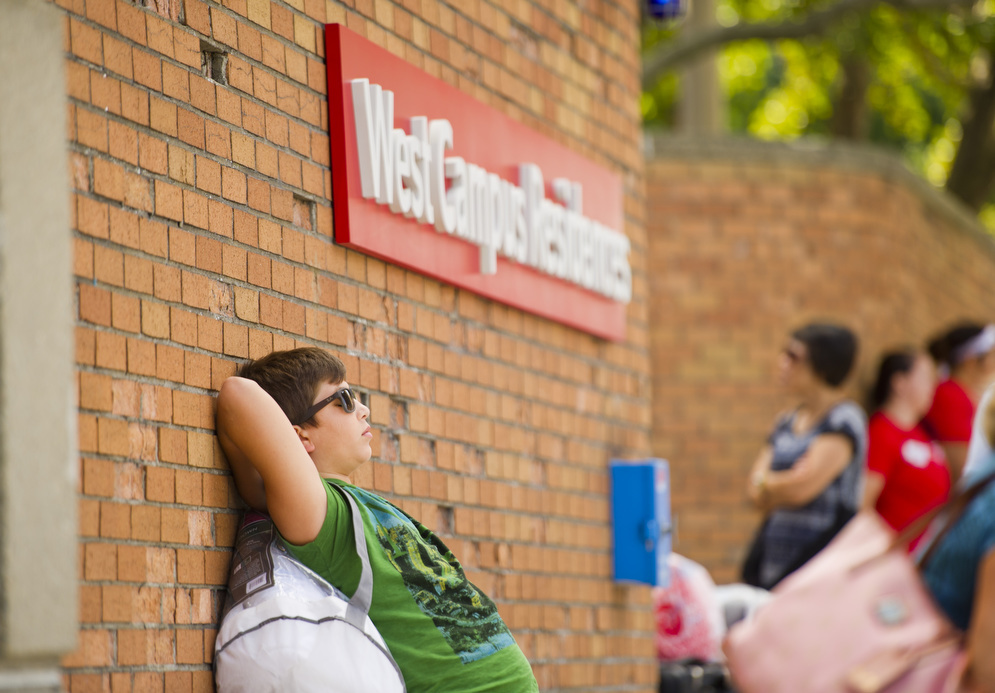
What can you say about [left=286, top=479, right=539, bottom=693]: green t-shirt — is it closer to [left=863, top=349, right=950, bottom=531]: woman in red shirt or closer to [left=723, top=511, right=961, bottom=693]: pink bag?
[left=723, top=511, right=961, bottom=693]: pink bag

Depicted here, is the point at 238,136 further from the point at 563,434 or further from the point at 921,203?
the point at 921,203

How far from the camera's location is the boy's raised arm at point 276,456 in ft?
10.1

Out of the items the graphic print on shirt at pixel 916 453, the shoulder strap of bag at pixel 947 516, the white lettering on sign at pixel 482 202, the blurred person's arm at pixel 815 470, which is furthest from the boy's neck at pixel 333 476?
the graphic print on shirt at pixel 916 453

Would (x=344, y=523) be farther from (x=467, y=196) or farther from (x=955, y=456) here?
(x=955, y=456)

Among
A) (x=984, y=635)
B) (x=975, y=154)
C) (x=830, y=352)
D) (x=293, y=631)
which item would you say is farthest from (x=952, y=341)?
(x=975, y=154)

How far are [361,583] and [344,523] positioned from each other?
0.14 m

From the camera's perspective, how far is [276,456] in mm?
3084

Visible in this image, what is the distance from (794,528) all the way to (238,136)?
3.54 metres

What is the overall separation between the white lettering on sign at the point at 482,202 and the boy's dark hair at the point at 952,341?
124 inches

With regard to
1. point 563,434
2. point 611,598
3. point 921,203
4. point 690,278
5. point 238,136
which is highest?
point 921,203

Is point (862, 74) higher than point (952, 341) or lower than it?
higher

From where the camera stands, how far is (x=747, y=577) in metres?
6.28

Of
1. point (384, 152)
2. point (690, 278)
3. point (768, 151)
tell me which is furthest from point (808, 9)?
point (384, 152)

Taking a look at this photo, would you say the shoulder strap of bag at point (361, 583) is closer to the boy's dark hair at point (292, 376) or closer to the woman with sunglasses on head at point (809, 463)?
the boy's dark hair at point (292, 376)
